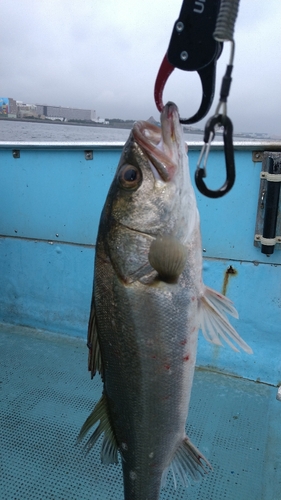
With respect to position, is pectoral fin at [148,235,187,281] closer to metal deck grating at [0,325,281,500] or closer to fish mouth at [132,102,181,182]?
fish mouth at [132,102,181,182]

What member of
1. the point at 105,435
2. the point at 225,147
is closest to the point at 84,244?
the point at 105,435

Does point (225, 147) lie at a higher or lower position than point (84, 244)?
higher

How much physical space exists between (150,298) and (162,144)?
58 centimetres

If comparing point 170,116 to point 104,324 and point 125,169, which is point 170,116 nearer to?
point 125,169

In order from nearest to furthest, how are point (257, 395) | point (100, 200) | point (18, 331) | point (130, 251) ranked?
point (130, 251), point (257, 395), point (100, 200), point (18, 331)

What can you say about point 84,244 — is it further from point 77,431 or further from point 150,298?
point 150,298

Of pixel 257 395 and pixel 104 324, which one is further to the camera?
pixel 257 395

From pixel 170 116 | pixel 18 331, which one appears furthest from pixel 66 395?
pixel 170 116

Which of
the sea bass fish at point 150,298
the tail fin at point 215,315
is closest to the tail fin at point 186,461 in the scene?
the sea bass fish at point 150,298

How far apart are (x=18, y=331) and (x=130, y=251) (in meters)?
3.44

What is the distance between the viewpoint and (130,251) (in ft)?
5.12

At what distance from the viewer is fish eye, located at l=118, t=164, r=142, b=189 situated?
1590mm

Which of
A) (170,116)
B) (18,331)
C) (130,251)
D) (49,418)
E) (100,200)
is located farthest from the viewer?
(18,331)

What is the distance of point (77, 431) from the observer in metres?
3.09
